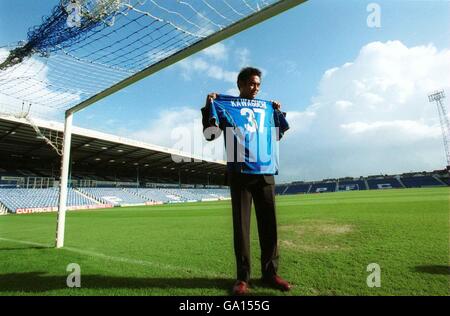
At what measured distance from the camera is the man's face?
315 cm

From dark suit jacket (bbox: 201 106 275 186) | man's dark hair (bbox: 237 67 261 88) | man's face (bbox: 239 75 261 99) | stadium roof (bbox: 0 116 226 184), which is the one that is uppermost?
stadium roof (bbox: 0 116 226 184)

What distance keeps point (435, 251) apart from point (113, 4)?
6.40 m

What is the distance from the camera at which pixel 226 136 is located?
3.09m

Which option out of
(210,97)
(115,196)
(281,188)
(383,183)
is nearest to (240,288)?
(210,97)

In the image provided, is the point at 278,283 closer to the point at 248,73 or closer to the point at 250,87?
the point at 250,87

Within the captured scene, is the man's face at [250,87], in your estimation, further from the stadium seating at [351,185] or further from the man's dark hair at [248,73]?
the stadium seating at [351,185]

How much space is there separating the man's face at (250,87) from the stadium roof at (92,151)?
18.1m

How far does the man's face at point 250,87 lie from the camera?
3.15 meters

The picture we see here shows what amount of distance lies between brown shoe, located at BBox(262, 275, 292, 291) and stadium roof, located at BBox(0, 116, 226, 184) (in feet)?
61.4

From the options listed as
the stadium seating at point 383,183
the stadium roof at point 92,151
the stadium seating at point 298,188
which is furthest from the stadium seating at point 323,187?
the stadium roof at point 92,151

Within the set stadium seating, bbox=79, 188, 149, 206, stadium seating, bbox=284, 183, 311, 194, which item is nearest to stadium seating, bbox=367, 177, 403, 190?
stadium seating, bbox=284, 183, 311, 194

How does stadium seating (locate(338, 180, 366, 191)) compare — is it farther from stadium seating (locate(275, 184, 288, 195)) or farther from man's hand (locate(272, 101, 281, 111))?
man's hand (locate(272, 101, 281, 111))

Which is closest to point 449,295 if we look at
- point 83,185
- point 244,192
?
point 244,192
